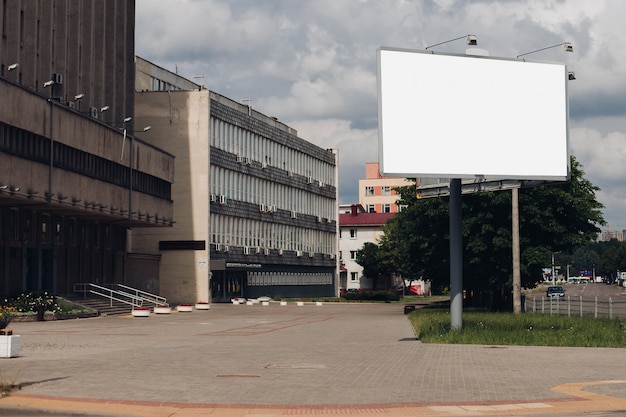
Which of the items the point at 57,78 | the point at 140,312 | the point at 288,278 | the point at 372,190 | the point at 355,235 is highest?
the point at 372,190

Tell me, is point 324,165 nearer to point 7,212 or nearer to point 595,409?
point 7,212

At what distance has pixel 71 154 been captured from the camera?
5591 cm

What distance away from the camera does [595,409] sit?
13289 mm

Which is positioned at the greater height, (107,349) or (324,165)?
(324,165)

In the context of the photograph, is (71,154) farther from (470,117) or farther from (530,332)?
(530,332)

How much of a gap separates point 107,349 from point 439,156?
427 inches

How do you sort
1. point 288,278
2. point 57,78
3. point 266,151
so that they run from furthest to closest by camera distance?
point 288,278, point 266,151, point 57,78

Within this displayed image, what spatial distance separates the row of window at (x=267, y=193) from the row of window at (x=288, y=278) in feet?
22.6

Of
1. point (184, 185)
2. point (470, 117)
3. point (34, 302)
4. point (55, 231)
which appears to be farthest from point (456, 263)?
point (184, 185)

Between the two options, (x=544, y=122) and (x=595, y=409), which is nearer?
(x=595, y=409)

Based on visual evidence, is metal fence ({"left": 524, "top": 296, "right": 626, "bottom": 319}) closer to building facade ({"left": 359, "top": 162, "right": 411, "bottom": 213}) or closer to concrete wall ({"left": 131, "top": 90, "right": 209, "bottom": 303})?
concrete wall ({"left": 131, "top": 90, "right": 209, "bottom": 303})

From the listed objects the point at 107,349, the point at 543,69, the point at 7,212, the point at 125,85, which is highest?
the point at 125,85

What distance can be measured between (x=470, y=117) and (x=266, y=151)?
68.5 metres

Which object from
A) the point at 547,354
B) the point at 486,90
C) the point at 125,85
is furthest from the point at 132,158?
the point at 547,354
